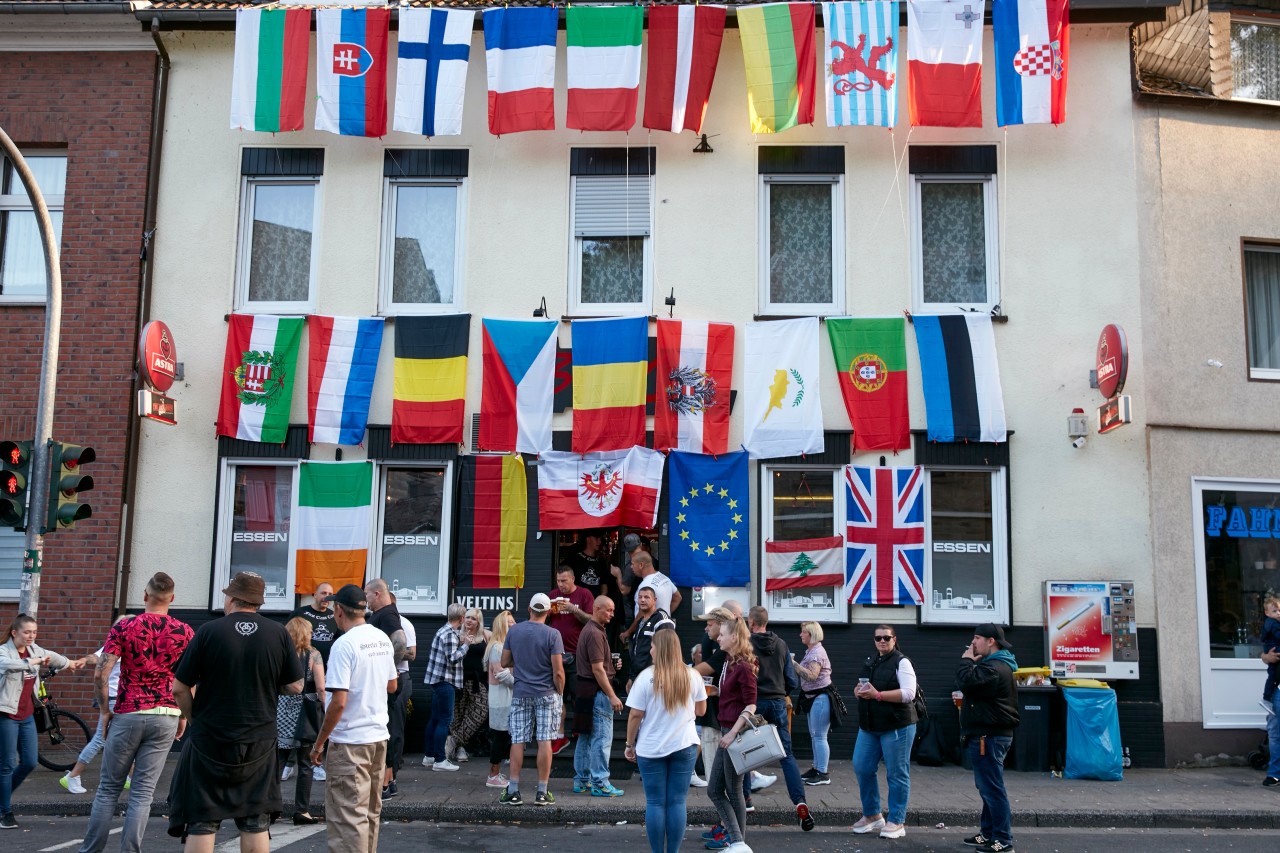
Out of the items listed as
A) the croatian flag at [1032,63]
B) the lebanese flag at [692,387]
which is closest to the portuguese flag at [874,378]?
the lebanese flag at [692,387]

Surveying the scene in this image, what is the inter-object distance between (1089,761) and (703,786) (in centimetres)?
413

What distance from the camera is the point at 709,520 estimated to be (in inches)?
540

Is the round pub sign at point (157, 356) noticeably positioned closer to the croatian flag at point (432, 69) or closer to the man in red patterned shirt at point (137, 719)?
the croatian flag at point (432, 69)

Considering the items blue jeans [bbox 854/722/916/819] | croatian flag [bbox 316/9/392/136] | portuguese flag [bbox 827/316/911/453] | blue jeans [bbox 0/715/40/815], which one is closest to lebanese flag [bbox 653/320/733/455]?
portuguese flag [bbox 827/316/911/453]

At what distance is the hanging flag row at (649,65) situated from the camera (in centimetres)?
1369

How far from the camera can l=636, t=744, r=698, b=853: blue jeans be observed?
782 centimetres

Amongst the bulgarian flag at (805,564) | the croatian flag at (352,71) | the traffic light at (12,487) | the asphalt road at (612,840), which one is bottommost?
the asphalt road at (612,840)

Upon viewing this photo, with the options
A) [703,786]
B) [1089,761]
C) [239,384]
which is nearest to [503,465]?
[239,384]

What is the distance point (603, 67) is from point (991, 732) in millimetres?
8887

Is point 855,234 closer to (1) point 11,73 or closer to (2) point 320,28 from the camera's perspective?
(2) point 320,28

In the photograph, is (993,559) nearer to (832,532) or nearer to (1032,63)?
(832,532)

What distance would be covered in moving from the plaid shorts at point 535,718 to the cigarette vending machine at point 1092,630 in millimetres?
5945

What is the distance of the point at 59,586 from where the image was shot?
13.8 metres

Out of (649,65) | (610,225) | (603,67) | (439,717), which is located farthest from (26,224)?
(439,717)
